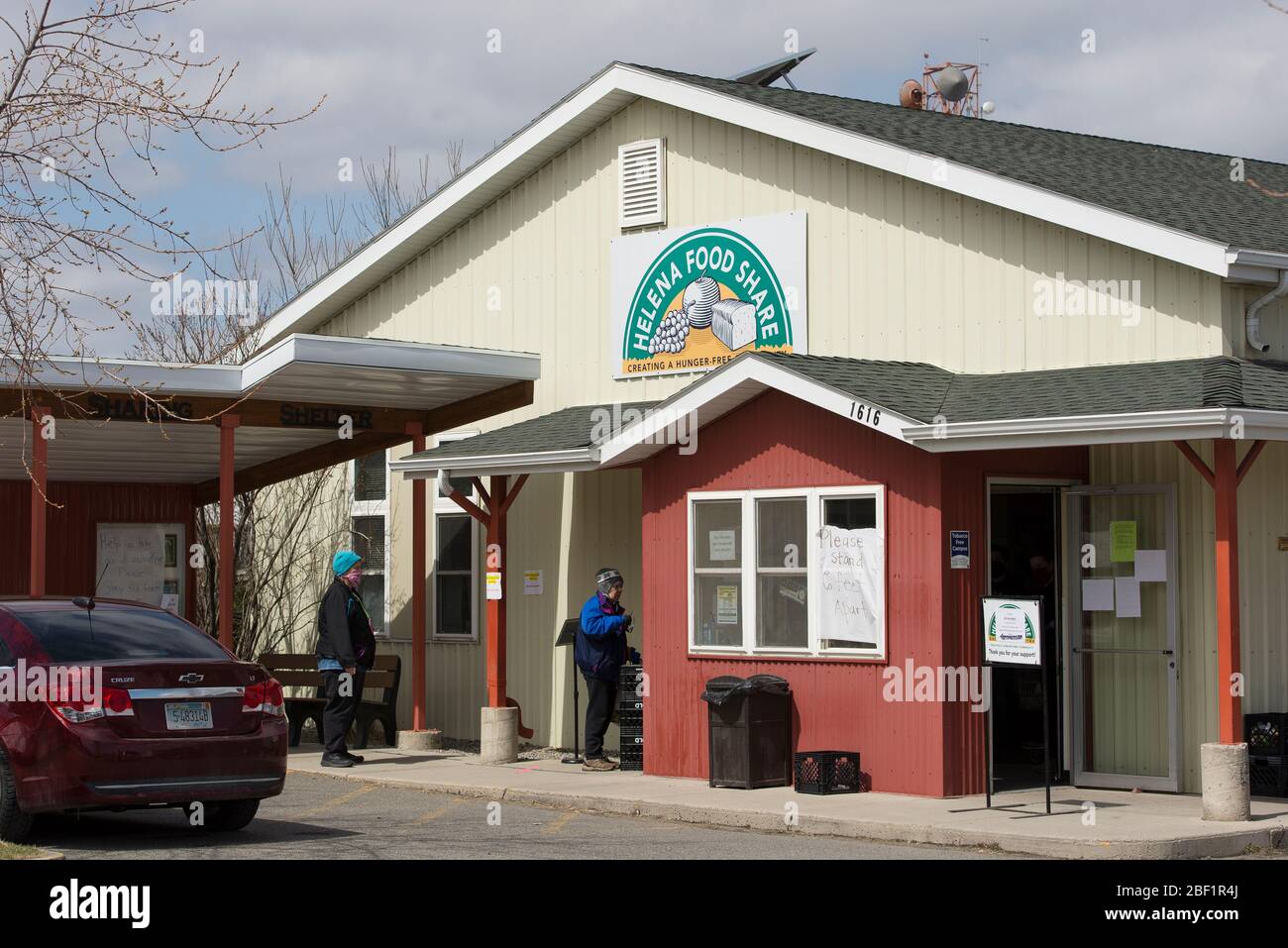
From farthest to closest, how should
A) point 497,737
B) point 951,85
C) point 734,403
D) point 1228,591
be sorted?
point 951,85, point 497,737, point 734,403, point 1228,591

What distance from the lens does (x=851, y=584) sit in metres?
14.5

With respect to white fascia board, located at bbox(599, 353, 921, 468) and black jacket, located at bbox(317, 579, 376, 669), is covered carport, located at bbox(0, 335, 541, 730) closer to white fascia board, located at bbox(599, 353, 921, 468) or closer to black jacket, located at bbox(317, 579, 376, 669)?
black jacket, located at bbox(317, 579, 376, 669)

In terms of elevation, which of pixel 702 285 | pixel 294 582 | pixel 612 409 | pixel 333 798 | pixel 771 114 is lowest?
pixel 333 798

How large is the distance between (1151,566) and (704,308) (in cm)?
564

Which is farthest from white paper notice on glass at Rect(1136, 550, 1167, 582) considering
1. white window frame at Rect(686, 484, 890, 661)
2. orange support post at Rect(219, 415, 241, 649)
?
orange support post at Rect(219, 415, 241, 649)

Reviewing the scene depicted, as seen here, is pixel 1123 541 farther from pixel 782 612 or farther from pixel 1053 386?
pixel 782 612

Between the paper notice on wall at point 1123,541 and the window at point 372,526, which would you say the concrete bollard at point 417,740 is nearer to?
the window at point 372,526

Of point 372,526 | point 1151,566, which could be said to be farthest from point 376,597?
point 1151,566

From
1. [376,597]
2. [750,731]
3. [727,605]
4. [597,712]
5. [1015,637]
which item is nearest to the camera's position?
[1015,637]

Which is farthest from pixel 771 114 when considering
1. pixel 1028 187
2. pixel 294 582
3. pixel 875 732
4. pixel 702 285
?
pixel 294 582

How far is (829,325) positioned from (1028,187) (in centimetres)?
270

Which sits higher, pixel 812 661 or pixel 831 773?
pixel 812 661

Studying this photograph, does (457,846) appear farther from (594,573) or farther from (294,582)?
(294,582)

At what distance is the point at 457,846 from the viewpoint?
11.5 meters
